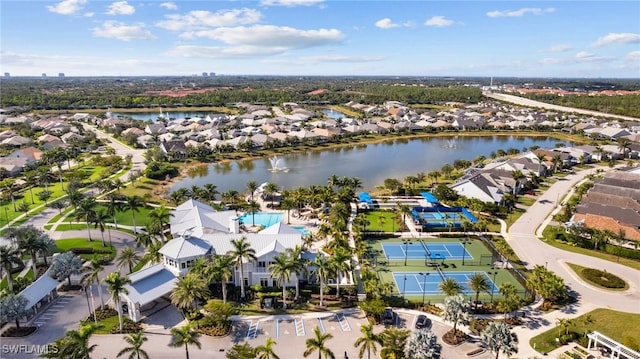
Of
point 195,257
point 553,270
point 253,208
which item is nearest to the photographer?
point 195,257

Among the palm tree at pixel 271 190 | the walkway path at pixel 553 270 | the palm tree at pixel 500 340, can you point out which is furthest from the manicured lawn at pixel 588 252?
the palm tree at pixel 271 190

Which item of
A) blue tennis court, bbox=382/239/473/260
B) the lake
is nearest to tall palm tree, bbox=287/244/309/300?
blue tennis court, bbox=382/239/473/260

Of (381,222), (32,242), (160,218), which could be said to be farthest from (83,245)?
(381,222)

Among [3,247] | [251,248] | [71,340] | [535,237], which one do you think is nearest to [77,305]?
[3,247]

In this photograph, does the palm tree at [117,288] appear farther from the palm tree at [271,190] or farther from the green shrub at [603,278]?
the green shrub at [603,278]

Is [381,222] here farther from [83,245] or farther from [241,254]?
[83,245]

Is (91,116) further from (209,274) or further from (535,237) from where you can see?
(535,237)

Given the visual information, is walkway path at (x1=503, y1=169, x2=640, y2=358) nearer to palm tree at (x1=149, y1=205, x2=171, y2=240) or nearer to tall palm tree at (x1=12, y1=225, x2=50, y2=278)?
palm tree at (x1=149, y1=205, x2=171, y2=240)
